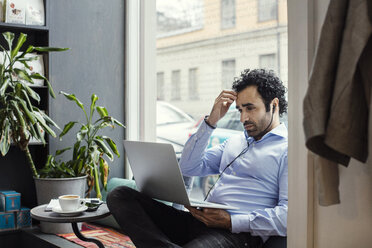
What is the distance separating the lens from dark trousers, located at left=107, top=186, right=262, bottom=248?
2146 mm

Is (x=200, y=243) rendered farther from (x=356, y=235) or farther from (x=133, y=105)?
(x=133, y=105)

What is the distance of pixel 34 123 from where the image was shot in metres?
2.98

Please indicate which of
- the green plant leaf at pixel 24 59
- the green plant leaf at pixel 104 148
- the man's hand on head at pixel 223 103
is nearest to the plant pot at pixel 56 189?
the green plant leaf at pixel 104 148

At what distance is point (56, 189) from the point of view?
3.08 meters

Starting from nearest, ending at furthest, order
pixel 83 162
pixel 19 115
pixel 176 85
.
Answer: pixel 19 115 → pixel 83 162 → pixel 176 85

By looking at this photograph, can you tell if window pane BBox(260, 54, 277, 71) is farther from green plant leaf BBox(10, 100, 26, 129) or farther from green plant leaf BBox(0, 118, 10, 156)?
green plant leaf BBox(0, 118, 10, 156)

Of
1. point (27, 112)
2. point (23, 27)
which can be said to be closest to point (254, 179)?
point (27, 112)

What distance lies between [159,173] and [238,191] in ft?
1.31

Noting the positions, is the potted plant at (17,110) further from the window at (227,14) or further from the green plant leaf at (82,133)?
the window at (227,14)

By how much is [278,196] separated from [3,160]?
203cm

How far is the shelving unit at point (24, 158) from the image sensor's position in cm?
338

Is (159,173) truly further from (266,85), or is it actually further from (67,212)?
(266,85)

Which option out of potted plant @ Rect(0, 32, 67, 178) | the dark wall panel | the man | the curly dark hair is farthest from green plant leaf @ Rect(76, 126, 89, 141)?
the curly dark hair

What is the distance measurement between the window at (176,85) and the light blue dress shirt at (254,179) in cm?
121
